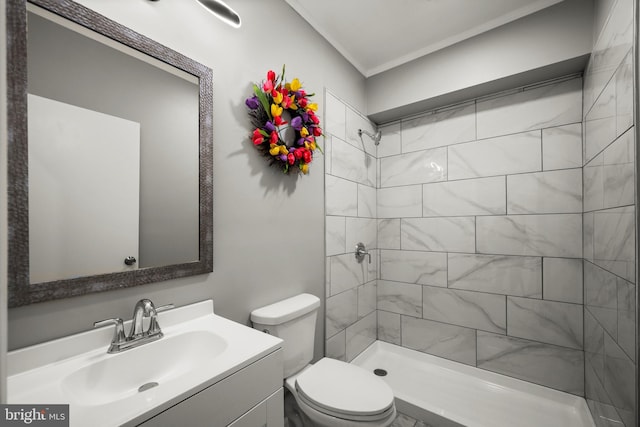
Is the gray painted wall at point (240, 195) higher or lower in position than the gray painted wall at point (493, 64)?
lower

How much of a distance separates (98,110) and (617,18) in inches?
80.6

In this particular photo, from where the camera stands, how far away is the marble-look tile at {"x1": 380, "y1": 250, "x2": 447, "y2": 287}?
2.16 metres

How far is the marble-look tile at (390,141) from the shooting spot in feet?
7.93

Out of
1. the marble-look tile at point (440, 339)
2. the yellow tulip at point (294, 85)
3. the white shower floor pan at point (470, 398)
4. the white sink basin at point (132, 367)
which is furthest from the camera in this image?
the marble-look tile at point (440, 339)

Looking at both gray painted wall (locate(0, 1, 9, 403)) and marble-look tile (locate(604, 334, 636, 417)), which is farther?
marble-look tile (locate(604, 334, 636, 417))

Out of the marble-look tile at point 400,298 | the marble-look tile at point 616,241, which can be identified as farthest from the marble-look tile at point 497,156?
the marble-look tile at point 400,298

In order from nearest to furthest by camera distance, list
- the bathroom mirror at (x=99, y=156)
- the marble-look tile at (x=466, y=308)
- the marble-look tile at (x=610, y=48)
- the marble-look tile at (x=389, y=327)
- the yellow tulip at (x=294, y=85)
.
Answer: the bathroom mirror at (x=99, y=156) < the marble-look tile at (x=610, y=48) < the yellow tulip at (x=294, y=85) < the marble-look tile at (x=466, y=308) < the marble-look tile at (x=389, y=327)

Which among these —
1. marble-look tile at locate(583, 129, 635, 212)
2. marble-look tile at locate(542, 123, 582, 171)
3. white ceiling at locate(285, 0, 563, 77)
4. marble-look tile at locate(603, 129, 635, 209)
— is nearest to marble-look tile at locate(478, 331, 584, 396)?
marble-look tile at locate(583, 129, 635, 212)

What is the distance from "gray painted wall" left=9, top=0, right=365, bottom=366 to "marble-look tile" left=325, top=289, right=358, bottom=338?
4.9 inches

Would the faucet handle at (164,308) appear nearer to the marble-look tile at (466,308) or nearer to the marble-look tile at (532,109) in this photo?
the marble-look tile at (466,308)

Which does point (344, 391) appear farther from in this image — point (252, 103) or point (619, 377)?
point (252, 103)

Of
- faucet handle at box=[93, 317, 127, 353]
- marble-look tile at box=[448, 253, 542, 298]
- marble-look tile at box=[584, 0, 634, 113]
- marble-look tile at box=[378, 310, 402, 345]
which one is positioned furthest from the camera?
marble-look tile at box=[378, 310, 402, 345]

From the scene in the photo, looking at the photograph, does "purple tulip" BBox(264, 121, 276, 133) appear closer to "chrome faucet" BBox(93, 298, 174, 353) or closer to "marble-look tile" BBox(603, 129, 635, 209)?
"chrome faucet" BBox(93, 298, 174, 353)

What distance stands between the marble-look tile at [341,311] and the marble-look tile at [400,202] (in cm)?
77
